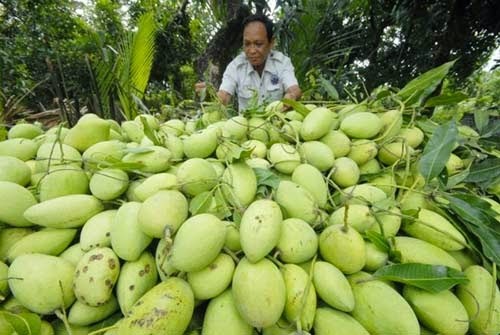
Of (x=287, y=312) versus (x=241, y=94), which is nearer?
(x=287, y=312)

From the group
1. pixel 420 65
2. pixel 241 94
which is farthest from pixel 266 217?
pixel 420 65

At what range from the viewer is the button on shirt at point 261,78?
2.73m

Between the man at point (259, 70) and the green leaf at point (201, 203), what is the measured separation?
2.01 meters

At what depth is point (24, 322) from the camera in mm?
505

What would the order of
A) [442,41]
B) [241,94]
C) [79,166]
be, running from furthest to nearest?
[442,41]
[241,94]
[79,166]

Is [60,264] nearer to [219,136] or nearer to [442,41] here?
[219,136]

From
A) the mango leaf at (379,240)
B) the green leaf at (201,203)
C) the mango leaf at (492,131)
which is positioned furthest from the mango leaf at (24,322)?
the mango leaf at (492,131)

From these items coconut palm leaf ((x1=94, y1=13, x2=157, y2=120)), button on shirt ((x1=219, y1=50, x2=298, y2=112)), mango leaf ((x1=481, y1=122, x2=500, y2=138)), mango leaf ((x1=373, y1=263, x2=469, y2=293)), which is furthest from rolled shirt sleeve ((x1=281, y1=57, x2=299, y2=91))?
mango leaf ((x1=373, y1=263, x2=469, y2=293))

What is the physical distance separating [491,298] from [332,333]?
31 cm

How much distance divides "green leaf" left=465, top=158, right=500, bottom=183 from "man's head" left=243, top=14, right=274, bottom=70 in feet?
6.83

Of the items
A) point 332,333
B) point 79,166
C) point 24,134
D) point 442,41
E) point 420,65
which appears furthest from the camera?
point 420,65

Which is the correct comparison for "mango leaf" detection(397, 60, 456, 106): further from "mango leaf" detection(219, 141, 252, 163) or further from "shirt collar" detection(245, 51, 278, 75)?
"shirt collar" detection(245, 51, 278, 75)

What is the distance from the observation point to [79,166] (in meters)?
0.78

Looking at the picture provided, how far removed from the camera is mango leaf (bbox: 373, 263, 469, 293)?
563mm
